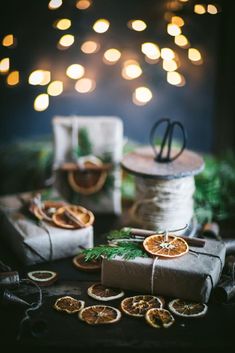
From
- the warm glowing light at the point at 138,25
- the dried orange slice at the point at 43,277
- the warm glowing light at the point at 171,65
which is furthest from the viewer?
the warm glowing light at the point at 138,25

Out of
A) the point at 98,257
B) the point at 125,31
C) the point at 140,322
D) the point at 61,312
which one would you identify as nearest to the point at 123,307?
the point at 140,322

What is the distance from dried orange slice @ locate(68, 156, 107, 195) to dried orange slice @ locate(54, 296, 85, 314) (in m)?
0.97

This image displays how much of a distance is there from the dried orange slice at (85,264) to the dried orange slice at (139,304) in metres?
0.33

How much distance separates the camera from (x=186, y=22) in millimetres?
3639

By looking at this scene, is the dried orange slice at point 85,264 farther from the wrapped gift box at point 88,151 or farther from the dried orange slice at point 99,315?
the wrapped gift box at point 88,151

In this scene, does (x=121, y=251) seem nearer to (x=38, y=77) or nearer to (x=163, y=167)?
(x=163, y=167)

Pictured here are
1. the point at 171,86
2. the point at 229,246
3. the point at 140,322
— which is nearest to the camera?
the point at 140,322

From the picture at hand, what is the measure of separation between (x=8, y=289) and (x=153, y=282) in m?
0.70

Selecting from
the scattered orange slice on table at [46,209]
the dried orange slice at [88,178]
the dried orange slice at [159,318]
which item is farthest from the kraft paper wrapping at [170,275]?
the dried orange slice at [88,178]

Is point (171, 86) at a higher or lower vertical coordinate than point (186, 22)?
lower

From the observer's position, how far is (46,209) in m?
2.89

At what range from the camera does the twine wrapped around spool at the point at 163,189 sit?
275 centimetres

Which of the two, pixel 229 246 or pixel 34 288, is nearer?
pixel 34 288

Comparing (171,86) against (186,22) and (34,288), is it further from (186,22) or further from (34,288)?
(34,288)
